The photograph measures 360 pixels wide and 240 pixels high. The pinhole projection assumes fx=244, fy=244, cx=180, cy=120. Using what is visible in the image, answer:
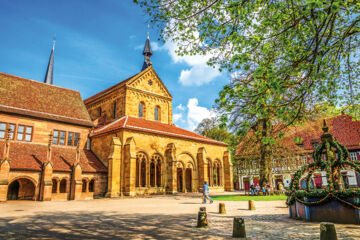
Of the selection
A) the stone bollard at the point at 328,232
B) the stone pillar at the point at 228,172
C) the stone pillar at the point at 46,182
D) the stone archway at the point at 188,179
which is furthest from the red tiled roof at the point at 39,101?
the stone bollard at the point at 328,232

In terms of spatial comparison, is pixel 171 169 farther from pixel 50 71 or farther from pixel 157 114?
pixel 50 71

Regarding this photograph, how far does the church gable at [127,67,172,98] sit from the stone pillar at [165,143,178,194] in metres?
10.2

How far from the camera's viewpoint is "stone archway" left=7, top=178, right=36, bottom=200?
20891 millimetres

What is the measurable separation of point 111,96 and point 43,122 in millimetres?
10561

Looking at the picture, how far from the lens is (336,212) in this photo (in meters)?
8.46

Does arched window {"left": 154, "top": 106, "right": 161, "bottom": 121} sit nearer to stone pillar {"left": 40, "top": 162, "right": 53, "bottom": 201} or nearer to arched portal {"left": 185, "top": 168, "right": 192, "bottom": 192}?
arched portal {"left": 185, "top": 168, "right": 192, "bottom": 192}

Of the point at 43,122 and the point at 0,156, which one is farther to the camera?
the point at 43,122

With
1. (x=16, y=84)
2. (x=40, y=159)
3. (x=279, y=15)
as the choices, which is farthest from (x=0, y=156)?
(x=279, y=15)

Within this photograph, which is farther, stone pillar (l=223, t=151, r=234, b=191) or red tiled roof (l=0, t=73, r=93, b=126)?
stone pillar (l=223, t=151, r=234, b=191)

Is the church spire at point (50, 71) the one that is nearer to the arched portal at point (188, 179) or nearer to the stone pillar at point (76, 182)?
the stone pillar at point (76, 182)

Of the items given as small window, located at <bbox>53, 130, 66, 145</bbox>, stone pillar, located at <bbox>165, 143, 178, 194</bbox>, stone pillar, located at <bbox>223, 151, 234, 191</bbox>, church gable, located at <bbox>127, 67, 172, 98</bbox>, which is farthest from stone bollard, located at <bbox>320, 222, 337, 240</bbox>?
church gable, located at <bbox>127, 67, 172, 98</bbox>

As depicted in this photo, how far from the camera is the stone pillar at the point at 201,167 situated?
2902 centimetres

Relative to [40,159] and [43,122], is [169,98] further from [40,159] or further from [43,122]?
[40,159]

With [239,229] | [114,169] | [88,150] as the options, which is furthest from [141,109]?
[239,229]
